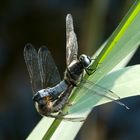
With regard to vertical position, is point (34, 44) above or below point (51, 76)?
below

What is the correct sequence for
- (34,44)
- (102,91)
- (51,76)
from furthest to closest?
(34,44) → (51,76) → (102,91)

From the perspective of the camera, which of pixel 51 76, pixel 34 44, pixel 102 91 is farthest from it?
pixel 34 44

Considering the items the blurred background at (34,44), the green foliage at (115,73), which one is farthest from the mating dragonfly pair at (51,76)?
the blurred background at (34,44)

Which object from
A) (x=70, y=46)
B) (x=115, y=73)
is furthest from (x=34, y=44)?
(x=115, y=73)

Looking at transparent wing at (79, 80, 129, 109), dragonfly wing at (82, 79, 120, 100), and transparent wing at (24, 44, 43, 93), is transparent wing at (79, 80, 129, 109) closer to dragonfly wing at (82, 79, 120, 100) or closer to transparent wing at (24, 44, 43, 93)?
dragonfly wing at (82, 79, 120, 100)

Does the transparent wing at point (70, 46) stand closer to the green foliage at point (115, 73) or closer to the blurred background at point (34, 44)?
the green foliage at point (115, 73)

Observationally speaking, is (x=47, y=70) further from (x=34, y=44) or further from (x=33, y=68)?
(x=34, y=44)

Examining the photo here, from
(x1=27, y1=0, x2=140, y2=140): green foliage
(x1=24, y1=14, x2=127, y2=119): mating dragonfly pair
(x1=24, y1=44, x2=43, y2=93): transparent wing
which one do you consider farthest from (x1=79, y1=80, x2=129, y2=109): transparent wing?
(x1=24, y1=44, x2=43, y2=93): transparent wing

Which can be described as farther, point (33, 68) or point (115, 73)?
point (33, 68)
